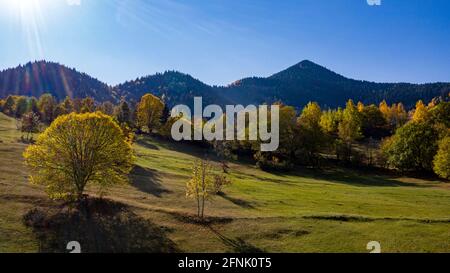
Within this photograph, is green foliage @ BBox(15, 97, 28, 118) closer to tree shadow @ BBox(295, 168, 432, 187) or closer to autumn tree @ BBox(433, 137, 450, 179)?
tree shadow @ BBox(295, 168, 432, 187)

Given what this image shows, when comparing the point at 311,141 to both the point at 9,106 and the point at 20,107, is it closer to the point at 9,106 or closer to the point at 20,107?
the point at 20,107

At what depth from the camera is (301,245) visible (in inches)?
1369

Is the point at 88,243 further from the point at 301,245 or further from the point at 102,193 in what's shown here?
the point at 301,245

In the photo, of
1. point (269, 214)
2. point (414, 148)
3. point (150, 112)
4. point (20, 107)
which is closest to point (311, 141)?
point (414, 148)

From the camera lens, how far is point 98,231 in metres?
36.6

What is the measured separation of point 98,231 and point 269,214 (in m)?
19.9

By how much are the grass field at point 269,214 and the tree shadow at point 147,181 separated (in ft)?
0.49

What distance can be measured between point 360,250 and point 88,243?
84.4 feet

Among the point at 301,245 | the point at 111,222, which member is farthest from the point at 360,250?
the point at 111,222

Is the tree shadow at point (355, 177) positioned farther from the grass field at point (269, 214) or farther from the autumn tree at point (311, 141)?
the grass field at point (269, 214)

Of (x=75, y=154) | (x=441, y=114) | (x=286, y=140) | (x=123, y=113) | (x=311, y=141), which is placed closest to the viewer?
(x=75, y=154)

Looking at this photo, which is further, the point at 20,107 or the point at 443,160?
the point at 20,107

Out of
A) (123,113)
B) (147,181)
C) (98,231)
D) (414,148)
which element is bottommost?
(98,231)
